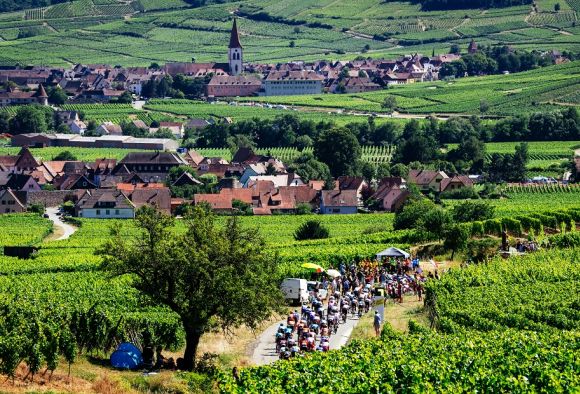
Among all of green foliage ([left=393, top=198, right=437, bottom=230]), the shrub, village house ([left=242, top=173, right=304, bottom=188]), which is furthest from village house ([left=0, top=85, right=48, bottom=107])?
the shrub

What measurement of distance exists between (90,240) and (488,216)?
23.7 meters

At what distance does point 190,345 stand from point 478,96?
12191 centimetres

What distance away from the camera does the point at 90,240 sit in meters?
73.2

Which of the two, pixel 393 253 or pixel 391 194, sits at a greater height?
pixel 393 253

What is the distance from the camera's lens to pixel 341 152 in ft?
357

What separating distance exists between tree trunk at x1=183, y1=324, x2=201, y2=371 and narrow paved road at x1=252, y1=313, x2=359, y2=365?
1.97m

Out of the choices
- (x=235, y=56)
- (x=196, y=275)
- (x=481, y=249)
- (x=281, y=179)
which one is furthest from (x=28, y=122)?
(x=196, y=275)

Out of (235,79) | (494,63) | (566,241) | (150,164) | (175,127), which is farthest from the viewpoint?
(235,79)

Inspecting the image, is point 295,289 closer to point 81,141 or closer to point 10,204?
point 10,204

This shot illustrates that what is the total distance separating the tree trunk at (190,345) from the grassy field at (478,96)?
352ft

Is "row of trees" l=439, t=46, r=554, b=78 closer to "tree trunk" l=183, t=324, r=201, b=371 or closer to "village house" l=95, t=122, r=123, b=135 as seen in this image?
"village house" l=95, t=122, r=123, b=135

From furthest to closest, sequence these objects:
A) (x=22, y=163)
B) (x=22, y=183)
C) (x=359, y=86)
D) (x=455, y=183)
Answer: (x=359, y=86), (x=22, y=163), (x=22, y=183), (x=455, y=183)

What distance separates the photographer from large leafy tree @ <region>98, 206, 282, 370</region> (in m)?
36.8

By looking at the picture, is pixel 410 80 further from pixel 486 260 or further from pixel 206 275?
pixel 206 275
